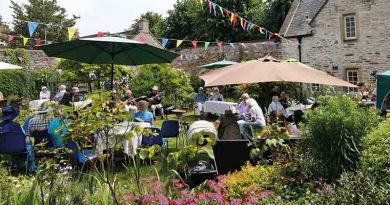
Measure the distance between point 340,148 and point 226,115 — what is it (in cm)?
315

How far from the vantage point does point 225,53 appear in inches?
910

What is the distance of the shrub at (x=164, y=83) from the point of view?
17781mm

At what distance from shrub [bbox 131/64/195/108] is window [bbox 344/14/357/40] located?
7.66 m

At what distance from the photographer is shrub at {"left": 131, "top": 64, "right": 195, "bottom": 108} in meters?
17.8

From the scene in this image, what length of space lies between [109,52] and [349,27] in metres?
14.7

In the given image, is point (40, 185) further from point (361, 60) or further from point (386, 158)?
point (361, 60)

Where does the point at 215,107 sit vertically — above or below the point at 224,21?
below

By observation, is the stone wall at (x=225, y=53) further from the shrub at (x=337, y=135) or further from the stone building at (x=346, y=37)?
the shrub at (x=337, y=135)

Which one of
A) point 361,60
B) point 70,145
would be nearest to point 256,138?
point 70,145

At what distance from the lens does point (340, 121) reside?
13.6 ft

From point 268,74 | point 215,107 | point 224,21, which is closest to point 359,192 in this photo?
point 268,74

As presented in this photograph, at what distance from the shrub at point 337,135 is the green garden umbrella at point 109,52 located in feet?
11.9

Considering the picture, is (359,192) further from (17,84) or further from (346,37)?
(17,84)

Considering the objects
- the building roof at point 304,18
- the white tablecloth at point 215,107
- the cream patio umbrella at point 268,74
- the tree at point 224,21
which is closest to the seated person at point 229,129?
the cream patio umbrella at point 268,74
